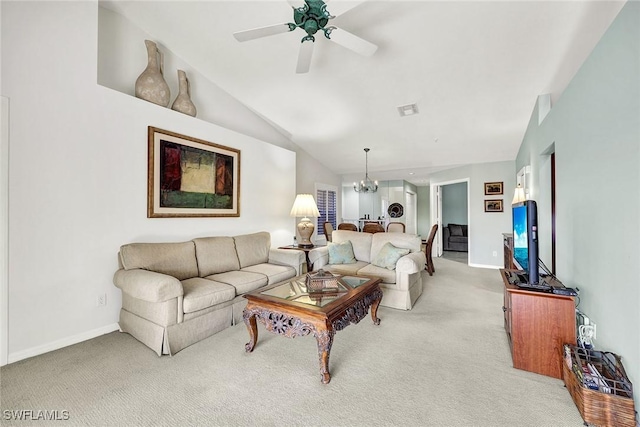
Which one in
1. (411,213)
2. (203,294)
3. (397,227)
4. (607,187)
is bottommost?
(203,294)

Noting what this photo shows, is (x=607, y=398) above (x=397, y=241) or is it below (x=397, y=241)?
below

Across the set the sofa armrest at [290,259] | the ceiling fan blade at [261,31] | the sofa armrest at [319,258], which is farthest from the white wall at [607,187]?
the sofa armrest at [290,259]

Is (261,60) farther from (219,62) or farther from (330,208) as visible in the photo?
(330,208)

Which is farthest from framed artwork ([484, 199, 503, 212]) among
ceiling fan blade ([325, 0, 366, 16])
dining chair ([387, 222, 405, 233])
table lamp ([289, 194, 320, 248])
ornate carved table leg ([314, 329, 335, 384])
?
ornate carved table leg ([314, 329, 335, 384])

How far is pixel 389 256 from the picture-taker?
137 inches

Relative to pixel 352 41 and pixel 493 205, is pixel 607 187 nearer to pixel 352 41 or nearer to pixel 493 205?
pixel 352 41

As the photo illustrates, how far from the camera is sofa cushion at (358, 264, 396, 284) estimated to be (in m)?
3.31

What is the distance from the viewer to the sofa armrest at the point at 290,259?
3.76 m

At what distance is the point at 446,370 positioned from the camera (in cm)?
203

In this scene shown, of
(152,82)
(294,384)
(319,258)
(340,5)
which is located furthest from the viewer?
(319,258)

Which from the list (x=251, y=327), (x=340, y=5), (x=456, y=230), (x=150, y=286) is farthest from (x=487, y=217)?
(x=150, y=286)

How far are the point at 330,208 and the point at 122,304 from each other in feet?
18.3

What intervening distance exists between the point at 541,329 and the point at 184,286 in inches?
118

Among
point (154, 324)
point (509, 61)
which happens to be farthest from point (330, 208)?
point (154, 324)
